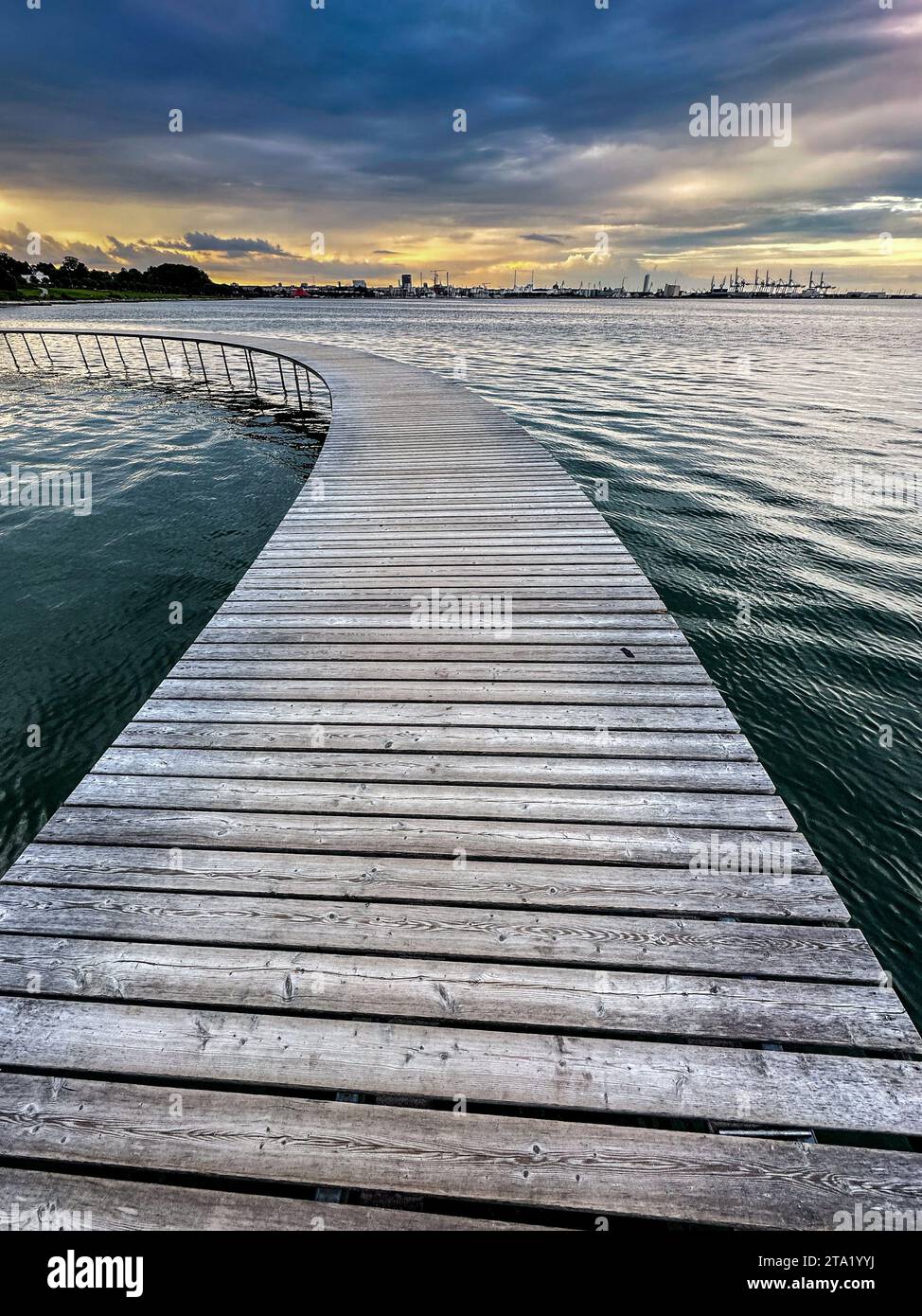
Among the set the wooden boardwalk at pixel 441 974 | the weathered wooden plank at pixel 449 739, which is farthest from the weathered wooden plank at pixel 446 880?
the weathered wooden plank at pixel 449 739

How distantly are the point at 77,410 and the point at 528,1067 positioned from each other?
24328 mm

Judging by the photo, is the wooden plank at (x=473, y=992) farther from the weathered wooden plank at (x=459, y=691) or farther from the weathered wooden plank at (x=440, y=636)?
the weathered wooden plank at (x=440, y=636)

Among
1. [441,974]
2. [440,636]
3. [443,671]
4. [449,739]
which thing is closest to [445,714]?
[449,739]

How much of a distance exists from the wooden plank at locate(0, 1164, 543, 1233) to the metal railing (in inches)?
737

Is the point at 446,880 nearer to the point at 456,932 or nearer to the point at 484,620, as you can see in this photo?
the point at 456,932

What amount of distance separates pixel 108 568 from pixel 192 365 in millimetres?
27470

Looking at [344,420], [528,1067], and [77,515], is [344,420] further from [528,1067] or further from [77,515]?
[528,1067]

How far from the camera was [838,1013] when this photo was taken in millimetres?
2365

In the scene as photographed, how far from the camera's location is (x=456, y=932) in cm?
270

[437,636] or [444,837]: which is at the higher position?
[437,636]

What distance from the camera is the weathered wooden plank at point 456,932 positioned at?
2.57 m

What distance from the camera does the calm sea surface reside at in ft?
17.4

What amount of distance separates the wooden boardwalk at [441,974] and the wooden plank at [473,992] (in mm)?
12
